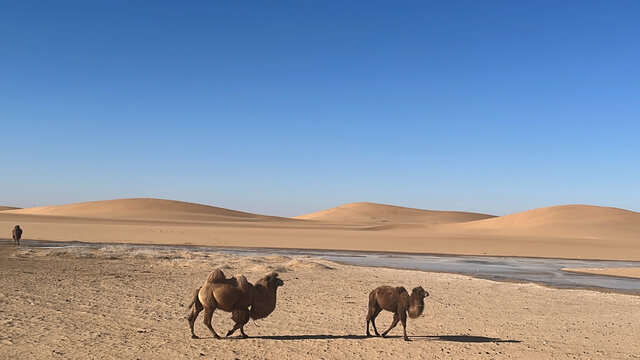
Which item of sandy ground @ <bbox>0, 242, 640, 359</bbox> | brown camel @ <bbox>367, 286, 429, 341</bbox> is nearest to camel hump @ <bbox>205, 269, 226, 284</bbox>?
sandy ground @ <bbox>0, 242, 640, 359</bbox>

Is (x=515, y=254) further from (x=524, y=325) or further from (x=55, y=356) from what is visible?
(x=55, y=356)

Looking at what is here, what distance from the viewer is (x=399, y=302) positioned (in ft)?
32.6

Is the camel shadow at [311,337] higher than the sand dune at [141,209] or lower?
lower

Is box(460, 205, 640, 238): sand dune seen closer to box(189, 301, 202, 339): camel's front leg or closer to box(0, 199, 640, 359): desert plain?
box(0, 199, 640, 359): desert plain

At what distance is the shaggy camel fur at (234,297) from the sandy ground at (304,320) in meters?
0.56

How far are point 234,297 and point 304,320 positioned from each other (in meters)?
3.39

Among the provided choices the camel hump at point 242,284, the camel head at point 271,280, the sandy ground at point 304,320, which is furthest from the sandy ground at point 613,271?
the camel hump at point 242,284

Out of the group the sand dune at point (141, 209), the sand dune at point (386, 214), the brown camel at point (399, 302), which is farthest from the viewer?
the sand dune at point (386, 214)

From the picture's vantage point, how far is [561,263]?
3275 centimetres

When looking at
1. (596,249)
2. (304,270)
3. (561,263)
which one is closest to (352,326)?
(304,270)

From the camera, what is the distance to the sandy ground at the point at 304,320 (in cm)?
902

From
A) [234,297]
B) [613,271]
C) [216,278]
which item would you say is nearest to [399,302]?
[234,297]

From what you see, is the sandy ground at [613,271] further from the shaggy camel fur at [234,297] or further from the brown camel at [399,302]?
the shaggy camel fur at [234,297]

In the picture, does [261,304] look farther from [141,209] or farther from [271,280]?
[141,209]
